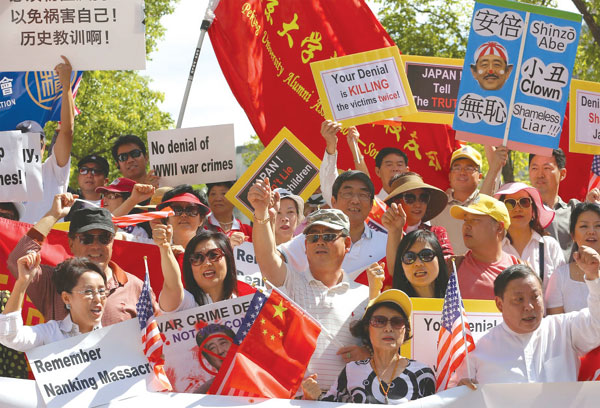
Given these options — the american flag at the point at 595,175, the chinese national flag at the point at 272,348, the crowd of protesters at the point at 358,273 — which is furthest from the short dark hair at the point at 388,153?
the chinese national flag at the point at 272,348

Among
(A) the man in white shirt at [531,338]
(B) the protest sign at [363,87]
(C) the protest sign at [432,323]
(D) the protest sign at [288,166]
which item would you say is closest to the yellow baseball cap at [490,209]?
(C) the protest sign at [432,323]

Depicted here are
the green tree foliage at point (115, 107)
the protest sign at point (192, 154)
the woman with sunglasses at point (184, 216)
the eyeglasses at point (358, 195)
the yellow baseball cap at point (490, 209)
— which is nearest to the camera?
the yellow baseball cap at point (490, 209)

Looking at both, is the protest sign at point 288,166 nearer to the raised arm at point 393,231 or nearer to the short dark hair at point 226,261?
the raised arm at point 393,231

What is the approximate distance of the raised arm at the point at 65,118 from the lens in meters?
7.76

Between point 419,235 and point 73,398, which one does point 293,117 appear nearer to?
point 419,235

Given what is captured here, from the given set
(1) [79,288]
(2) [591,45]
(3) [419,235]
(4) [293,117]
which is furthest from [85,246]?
(2) [591,45]

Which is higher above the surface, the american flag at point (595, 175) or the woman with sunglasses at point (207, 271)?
the american flag at point (595, 175)

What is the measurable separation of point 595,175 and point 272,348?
4.93 metres

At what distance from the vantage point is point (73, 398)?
4.95 meters

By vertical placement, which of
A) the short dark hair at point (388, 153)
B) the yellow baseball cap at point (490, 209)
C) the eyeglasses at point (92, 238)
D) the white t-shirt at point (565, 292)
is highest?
the short dark hair at point (388, 153)

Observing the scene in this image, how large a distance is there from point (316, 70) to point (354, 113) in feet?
1.67

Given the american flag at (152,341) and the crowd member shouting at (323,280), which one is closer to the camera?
the american flag at (152,341)

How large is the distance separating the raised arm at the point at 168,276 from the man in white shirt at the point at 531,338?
1.66 metres

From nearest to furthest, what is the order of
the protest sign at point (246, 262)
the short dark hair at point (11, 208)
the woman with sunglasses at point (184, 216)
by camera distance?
the protest sign at point (246, 262)
the woman with sunglasses at point (184, 216)
the short dark hair at point (11, 208)
